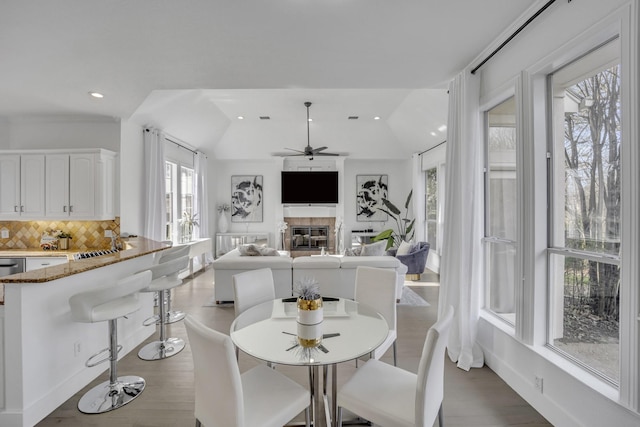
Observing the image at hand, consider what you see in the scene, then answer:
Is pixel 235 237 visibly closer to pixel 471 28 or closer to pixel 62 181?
pixel 62 181

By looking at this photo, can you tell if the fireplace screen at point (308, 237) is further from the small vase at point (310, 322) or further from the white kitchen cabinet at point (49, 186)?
the small vase at point (310, 322)

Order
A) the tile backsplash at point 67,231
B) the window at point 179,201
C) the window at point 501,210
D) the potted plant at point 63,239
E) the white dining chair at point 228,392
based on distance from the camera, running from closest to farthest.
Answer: the white dining chair at point 228,392 < the window at point 501,210 < the potted plant at point 63,239 < the tile backsplash at point 67,231 < the window at point 179,201

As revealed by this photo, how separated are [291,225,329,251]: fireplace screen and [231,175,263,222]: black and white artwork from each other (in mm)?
1136

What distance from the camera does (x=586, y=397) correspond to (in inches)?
70.5

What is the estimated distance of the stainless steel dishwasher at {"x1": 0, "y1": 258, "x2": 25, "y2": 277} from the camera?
150 inches

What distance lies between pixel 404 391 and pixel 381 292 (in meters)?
1.00

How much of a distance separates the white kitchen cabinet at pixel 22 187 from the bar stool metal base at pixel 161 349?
262 centimetres

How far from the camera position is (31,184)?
13.4 feet

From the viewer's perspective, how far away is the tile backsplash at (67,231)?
174 inches

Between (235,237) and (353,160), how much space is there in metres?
3.99

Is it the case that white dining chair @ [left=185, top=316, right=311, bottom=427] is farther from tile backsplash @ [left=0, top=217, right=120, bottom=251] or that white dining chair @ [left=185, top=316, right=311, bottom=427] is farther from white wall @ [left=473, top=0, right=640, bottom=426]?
tile backsplash @ [left=0, top=217, right=120, bottom=251]

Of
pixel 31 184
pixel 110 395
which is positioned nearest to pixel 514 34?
pixel 110 395

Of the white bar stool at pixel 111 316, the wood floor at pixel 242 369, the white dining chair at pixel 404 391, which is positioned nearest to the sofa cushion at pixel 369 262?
the wood floor at pixel 242 369

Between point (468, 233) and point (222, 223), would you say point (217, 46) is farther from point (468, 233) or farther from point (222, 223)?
point (222, 223)
